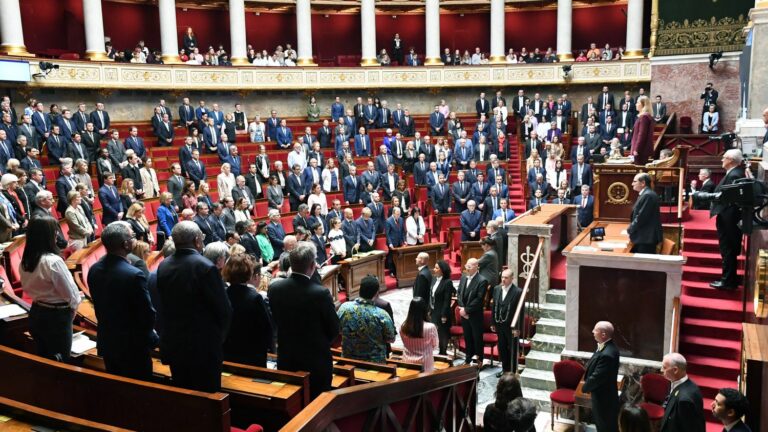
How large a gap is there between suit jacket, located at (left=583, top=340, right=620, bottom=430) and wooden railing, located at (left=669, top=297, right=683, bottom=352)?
109 centimetres

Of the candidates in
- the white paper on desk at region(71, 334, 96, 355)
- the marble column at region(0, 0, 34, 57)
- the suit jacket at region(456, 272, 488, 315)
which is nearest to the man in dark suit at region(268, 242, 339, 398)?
the white paper on desk at region(71, 334, 96, 355)

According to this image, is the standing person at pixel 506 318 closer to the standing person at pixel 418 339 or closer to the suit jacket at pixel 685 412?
the standing person at pixel 418 339

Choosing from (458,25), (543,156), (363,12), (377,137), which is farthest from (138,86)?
(458,25)

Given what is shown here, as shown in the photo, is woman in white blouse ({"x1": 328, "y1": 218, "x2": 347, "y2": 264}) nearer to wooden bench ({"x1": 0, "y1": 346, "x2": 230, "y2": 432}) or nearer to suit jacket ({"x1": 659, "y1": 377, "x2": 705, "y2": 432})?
suit jacket ({"x1": 659, "y1": 377, "x2": 705, "y2": 432})

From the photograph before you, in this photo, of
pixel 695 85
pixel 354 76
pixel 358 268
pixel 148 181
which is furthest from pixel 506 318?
pixel 354 76

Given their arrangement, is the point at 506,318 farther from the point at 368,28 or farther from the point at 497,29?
the point at 497,29

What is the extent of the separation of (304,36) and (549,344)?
15.6 metres

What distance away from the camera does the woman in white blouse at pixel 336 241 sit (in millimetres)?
11008

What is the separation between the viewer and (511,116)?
2000cm

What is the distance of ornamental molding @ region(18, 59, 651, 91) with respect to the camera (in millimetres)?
17661

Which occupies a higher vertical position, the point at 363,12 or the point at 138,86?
the point at 363,12

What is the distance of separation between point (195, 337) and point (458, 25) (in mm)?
24435

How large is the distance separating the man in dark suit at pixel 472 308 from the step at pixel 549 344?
0.66m

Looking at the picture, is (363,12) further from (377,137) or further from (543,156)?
(543,156)
